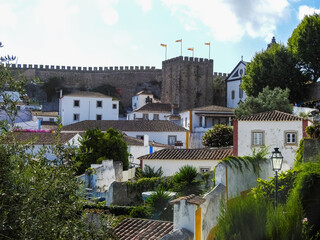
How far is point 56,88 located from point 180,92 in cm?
1915

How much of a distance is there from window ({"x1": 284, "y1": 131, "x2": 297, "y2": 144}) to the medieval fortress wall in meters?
36.7

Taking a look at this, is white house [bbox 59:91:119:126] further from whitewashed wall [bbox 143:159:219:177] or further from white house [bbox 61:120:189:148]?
whitewashed wall [bbox 143:159:219:177]

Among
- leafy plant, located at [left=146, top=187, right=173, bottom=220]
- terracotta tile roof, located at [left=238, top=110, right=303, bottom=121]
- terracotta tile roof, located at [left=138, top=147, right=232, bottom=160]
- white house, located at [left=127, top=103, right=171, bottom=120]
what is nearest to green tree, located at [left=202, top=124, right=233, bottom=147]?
terracotta tile roof, located at [left=138, top=147, right=232, bottom=160]

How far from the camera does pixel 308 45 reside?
4056cm

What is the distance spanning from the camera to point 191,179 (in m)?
19.7

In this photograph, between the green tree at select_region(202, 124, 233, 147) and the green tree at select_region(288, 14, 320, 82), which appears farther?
the green tree at select_region(288, 14, 320, 82)

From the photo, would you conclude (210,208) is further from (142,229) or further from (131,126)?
(131,126)

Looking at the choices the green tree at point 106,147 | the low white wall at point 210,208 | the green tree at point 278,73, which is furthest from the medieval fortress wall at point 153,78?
the low white wall at point 210,208

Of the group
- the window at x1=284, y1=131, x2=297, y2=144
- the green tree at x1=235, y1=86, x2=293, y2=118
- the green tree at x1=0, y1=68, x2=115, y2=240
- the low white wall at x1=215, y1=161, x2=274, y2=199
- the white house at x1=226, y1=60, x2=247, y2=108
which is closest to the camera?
the green tree at x1=0, y1=68, x2=115, y2=240

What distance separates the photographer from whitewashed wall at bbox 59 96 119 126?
56.1 metres

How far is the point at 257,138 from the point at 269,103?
1233 centimetres

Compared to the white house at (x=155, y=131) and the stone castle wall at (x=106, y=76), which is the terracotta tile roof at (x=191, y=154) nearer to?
the white house at (x=155, y=131)

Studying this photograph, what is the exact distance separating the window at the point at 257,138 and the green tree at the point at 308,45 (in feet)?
59.8

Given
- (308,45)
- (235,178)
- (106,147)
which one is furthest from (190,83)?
(235,178)
